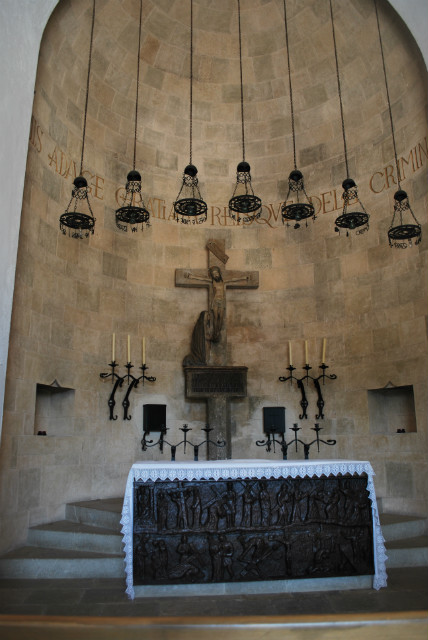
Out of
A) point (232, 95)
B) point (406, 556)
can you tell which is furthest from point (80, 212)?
point (406, 556)

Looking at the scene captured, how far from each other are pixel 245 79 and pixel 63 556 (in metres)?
9.36

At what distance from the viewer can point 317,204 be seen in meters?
10.6

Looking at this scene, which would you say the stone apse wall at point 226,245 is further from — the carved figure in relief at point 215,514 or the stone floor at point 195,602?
the carved figure in relief at point 215,514

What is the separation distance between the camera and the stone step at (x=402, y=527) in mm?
7386

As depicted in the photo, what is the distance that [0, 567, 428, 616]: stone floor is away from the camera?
5223mm

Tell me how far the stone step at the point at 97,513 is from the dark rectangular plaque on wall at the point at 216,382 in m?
2.31

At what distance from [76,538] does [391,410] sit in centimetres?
562

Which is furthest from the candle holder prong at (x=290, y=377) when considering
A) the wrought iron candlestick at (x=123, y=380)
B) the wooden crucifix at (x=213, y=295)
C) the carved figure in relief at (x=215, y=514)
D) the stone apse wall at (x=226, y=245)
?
the carved figure in relief at (x=215, y=514)

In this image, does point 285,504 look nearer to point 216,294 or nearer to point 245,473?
point 245,473

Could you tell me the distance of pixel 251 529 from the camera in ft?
19.8

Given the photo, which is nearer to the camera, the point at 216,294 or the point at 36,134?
the point at 36,134

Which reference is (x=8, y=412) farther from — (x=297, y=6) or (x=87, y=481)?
(x=297, y=6)

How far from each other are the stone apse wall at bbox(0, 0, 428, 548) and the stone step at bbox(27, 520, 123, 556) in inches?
15.2

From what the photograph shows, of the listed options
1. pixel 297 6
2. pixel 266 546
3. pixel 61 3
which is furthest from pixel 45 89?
pixel 266 546
